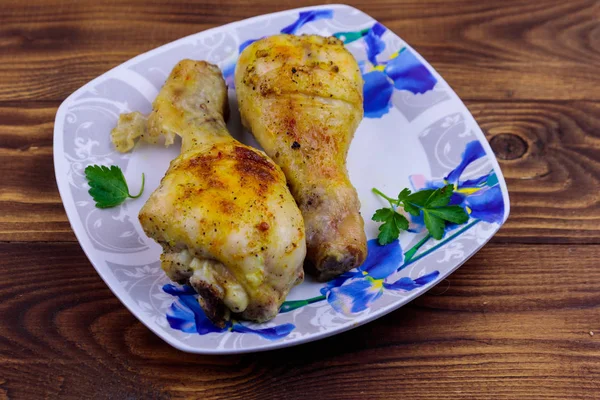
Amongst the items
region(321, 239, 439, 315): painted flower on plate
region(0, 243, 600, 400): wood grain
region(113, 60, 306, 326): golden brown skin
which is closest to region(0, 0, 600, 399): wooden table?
region(0, 243, 600, 400): wood grain

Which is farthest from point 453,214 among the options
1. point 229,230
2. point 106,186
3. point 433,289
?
point 106,186

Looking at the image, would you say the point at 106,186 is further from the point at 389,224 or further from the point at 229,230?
the point at 389,224

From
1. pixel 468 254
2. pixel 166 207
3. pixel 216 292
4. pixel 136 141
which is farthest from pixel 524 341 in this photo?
pixel 136 141

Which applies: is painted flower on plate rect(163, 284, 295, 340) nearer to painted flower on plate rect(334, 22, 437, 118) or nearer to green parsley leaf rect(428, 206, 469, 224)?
green parsley leaf rect(428, 206, 469, 224)

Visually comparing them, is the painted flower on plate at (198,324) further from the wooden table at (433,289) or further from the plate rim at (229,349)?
the wooden table at (433,289)

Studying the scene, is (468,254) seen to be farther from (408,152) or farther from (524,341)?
(408,152)

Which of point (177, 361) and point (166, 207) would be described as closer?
point (166, 207)

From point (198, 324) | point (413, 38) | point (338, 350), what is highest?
point (413, 38)
